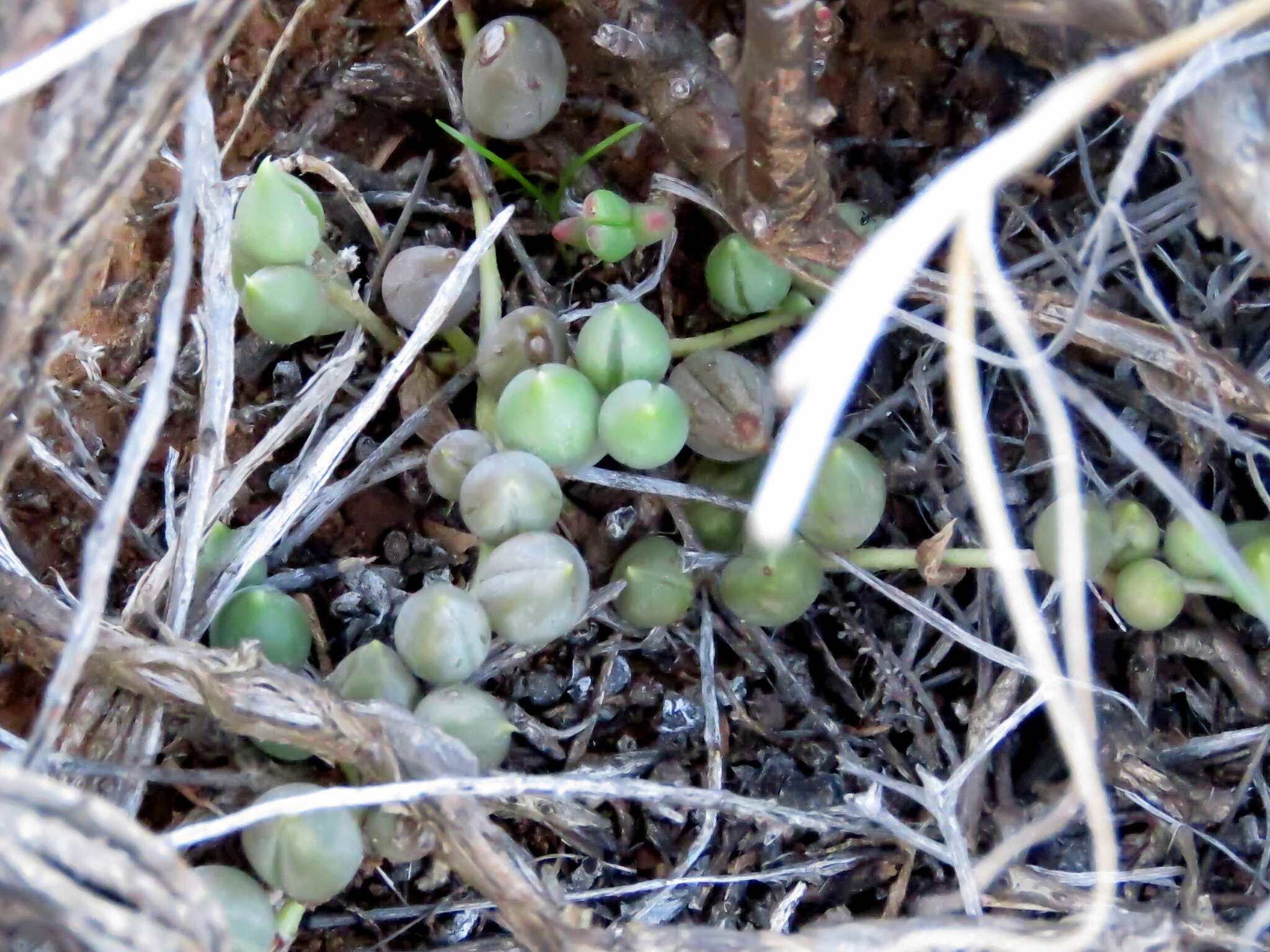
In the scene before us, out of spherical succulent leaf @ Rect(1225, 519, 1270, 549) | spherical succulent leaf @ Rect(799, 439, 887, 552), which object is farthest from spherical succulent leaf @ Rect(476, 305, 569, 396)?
spherical succulent leaf @ Rect(1225, 519, 1270, 549)

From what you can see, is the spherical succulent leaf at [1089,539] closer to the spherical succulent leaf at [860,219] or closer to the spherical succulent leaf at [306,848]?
the spherical succulent leaf at [860,219]

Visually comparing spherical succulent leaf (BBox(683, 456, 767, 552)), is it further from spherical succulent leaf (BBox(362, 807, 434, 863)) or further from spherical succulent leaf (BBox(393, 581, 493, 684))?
spherical succulent leaf (BBox(362, 807, 434, 863))

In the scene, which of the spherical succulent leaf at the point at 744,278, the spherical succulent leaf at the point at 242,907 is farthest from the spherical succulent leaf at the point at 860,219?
the spherical succulent leaf at the point at 242,907

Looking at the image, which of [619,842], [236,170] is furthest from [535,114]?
[619,842]

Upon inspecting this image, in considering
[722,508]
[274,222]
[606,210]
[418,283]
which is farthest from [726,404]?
[274,222]

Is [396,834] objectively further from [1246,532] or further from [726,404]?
[1246,532]

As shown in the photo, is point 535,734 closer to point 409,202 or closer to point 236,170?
point 409,202
